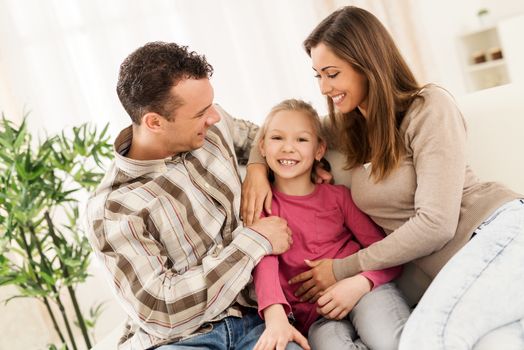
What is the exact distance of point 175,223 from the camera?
1745 millimetres

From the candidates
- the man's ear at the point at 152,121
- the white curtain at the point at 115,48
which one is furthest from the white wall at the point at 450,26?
the man's ear at the point at 152,121

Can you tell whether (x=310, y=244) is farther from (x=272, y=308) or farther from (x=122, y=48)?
(x=122, y=48)

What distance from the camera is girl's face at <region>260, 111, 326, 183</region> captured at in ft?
6.20

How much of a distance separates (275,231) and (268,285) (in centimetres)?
16

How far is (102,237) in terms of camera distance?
1662 millimetres

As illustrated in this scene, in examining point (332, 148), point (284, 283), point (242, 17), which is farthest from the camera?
point (242, 17)

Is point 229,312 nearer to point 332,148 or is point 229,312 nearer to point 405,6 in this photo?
point 332,148

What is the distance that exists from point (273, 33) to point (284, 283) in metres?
2.56

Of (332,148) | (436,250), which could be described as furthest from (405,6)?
(436,250)

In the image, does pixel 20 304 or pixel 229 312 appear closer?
pixel 229 312

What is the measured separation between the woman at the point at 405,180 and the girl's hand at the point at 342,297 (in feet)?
0.17

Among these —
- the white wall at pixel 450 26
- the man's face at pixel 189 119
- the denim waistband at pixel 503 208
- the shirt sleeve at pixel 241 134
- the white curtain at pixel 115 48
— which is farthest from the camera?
the white wall at pixel 450 26

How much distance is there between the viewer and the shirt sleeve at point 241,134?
6.91 ft

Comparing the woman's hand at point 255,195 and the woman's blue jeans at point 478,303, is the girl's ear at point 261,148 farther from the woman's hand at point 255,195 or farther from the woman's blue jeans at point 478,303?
the woman's blue jeans at point 478,303
